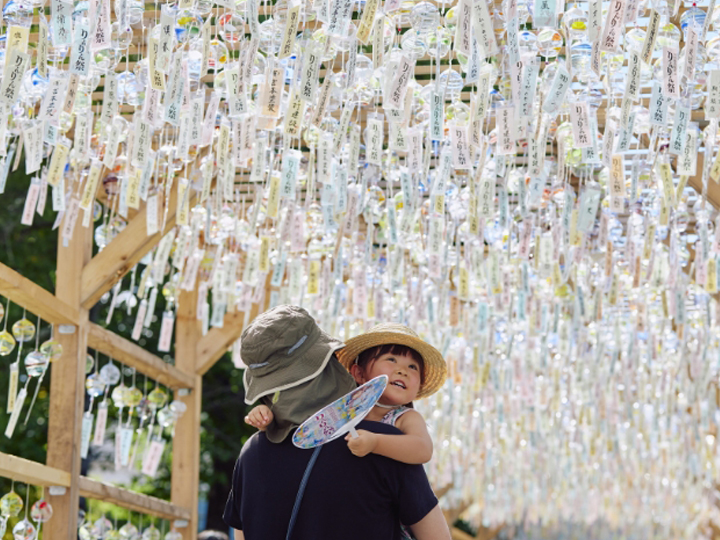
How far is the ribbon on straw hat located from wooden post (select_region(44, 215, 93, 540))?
2.21 m

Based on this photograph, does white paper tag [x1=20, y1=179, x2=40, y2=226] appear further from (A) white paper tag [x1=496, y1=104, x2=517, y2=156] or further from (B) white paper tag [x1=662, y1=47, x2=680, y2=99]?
(B) white paper tag [x1=662, y1=47, x2=680, y2=99]

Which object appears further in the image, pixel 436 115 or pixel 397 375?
pixel 436 115

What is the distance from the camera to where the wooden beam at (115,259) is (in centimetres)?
405

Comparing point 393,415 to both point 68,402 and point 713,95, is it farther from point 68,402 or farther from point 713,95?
point 68,402

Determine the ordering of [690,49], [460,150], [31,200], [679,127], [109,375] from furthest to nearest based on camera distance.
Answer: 1. [109,375]
2. [31,200]
3. [460,150]
4. [679,127]
5. [690,49]

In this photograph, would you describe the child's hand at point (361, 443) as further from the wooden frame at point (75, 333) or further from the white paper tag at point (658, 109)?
the wooden frame at point (75, 333)

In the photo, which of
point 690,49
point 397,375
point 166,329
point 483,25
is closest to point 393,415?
point 397,375

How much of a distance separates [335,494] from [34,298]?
2267 millimetres

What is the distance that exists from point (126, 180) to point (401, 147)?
3.48ft

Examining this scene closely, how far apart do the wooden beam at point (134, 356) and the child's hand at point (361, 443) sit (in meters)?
2.83

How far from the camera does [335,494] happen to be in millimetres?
1650

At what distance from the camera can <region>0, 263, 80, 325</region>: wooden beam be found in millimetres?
3340

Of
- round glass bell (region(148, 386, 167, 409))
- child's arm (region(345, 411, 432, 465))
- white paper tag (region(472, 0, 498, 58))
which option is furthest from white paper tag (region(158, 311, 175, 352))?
child's arm (region(345, 411, 432, 465))

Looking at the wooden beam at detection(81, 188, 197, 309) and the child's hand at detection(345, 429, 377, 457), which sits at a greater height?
the wooden beam at detection(81, 188, 197, 309)
